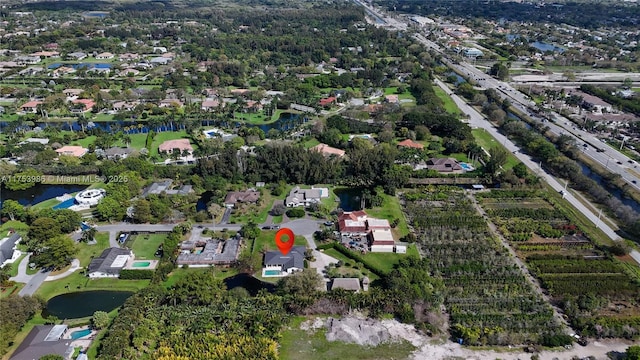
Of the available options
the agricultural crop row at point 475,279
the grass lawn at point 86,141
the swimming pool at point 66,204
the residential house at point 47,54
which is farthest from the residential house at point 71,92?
the agricultural crop row at point 475,279

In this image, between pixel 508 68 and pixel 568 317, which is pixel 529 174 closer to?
pixel 568 317

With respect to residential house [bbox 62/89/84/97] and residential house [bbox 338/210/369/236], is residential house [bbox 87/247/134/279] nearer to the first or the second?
residential house [bbox 338/210/369/236]

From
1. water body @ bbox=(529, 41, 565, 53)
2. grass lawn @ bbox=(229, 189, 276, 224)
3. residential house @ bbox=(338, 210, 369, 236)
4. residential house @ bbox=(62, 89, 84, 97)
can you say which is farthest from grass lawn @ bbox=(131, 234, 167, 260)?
water body @ bbox=(529, 41, 565, 53)

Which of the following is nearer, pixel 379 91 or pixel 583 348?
pixel 583 348

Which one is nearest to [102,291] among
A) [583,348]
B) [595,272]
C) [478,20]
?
[583,348]

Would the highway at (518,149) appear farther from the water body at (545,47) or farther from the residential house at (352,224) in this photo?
the water body at (545,47)
